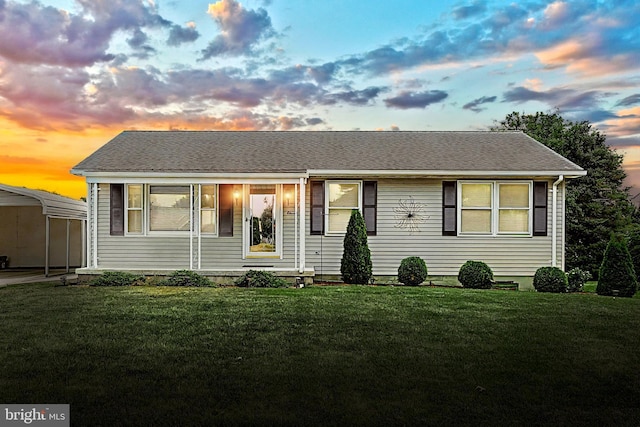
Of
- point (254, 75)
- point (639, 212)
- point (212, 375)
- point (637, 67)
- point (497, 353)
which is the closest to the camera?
point (212, 375)

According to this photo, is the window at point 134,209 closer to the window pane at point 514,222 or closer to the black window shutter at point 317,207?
the black window shutter at point 317,207

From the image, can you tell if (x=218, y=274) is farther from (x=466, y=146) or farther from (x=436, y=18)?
(x=436, y=18)

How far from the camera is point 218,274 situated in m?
13.6

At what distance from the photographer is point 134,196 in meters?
15.2

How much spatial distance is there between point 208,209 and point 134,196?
209 centimetres

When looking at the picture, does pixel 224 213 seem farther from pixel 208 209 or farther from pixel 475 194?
pixel 475 194

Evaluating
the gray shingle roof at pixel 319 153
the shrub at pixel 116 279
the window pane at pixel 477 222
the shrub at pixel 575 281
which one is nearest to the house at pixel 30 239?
the gray shingle roof at pixel 319 153

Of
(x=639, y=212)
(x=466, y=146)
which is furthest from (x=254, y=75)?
(x=639, y=212)

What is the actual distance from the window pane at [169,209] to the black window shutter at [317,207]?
3.46 m

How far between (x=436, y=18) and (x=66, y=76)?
38.0ft

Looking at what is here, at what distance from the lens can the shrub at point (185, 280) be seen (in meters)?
13.2

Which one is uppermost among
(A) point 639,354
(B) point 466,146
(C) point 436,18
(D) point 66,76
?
(C) point 436,18

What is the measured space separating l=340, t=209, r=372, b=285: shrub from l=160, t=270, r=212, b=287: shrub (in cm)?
347

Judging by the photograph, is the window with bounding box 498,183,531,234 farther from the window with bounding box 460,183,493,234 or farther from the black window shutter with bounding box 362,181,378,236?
the black window shutter with bounding box 362,181,378,236
